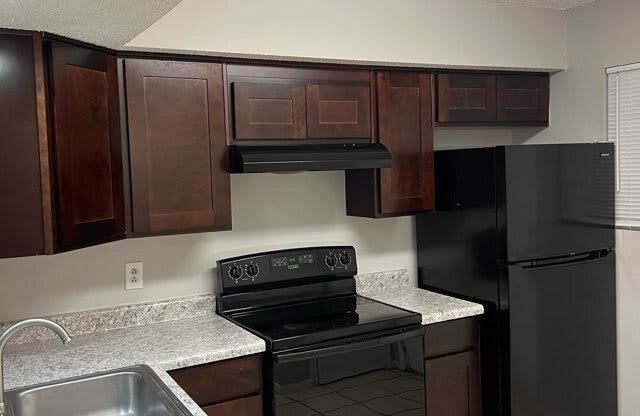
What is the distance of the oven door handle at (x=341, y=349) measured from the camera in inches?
94.1

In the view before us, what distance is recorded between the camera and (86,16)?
181 cm

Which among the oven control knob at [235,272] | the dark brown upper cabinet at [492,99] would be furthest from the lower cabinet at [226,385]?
the dark brown upper cabinet at [492,99]

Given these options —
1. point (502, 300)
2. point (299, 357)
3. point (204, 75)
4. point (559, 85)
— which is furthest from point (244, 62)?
point (559, 85)

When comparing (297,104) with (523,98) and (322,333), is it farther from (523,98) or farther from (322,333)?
(523,98)

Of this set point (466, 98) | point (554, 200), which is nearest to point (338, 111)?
point (466, 98)

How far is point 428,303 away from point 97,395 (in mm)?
1550

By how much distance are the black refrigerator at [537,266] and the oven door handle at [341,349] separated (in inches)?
18.5

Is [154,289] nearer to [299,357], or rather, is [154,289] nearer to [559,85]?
[299,357]

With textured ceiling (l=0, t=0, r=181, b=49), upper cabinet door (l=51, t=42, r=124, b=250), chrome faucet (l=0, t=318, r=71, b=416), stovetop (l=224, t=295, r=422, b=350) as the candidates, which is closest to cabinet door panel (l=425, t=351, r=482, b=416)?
stovetop (l=224, t=295, r=422, b=350)

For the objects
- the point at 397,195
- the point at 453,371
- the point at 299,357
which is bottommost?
the point at 453,371

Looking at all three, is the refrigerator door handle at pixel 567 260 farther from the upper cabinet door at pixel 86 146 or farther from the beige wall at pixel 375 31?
the upper cabinet door at pixel 86 146

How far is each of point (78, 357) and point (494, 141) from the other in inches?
98.3

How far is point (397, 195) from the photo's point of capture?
9.80 ft

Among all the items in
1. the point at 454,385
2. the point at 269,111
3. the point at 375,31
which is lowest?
the point at 454,385
